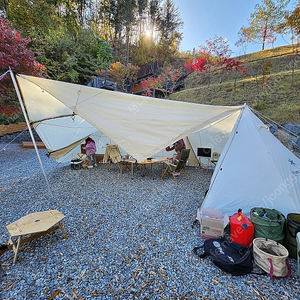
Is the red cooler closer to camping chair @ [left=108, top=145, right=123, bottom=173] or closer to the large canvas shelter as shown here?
the large canvas shelter

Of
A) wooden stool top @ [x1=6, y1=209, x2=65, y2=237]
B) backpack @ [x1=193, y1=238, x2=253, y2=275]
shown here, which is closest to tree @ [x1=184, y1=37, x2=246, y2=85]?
backpack @ [x1=193, y1=238, x2=253, y2=275]

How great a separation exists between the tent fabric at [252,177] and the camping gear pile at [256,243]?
0.81ft

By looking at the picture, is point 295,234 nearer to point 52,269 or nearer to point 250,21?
point 52,269

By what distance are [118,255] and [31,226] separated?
45.7 inches

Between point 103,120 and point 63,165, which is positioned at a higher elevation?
point 103,120

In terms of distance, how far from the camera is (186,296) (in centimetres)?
154

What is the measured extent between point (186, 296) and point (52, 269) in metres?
1.45

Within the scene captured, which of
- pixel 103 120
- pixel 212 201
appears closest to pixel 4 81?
pixel 103 120

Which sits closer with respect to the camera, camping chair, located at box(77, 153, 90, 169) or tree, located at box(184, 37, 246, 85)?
camping chair, located at box(77, 153, 90, 169)

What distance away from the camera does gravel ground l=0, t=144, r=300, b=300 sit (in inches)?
62.3

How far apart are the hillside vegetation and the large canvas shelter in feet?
14.8

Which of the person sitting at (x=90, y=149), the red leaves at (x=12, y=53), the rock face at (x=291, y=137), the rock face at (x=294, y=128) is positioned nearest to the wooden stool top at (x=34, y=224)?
the person sitting at (x=90, y=149)

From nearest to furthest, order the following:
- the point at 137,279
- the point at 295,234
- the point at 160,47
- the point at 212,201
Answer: the point at 137,279 < the point at 295,234 < the point at 212,201 < the point at 160,47

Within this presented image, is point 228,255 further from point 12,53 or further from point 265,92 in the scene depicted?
point 265,92
